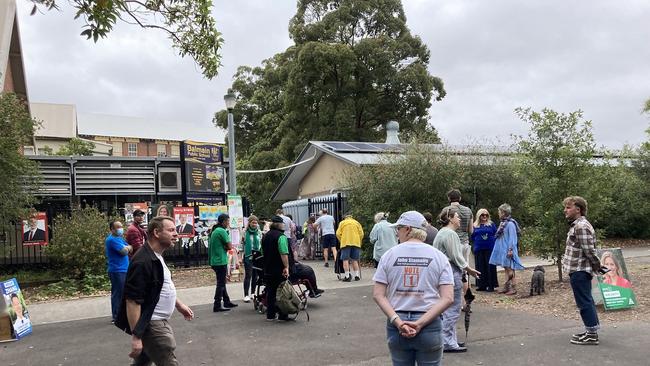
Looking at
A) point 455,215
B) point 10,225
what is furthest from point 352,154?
point 455,215

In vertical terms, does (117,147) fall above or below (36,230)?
above

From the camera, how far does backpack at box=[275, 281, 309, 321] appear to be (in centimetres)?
837

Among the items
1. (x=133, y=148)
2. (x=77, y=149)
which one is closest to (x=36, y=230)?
(x=77, y=149)

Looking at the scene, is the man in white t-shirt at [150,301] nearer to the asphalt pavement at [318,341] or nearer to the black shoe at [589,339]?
the asphalt pavement at [318,341]

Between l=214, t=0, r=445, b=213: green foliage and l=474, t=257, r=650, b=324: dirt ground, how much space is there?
61.4ft

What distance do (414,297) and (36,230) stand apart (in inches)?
525

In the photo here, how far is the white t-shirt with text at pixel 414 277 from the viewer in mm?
3766

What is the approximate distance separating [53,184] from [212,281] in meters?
6.90

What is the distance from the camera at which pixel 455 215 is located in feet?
20.9

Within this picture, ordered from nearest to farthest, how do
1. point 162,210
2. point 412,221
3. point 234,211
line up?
point 412,221, point 162,210, point 234,211

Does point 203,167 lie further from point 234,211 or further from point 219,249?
point 219,249

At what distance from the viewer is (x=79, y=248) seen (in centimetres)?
1293

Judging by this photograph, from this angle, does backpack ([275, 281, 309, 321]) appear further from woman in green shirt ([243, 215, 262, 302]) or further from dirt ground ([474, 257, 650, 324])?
dirt ground ([474, 257, 650, 324])

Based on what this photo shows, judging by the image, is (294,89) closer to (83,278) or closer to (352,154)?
(352,154)
